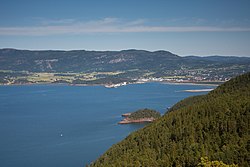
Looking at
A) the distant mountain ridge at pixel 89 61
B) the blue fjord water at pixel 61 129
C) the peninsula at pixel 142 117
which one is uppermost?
the distant mountain ridge at pixel 89 61

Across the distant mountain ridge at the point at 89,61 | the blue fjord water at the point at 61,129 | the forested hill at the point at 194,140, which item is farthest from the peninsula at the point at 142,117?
the distant mountain ridge at the point at 89,61

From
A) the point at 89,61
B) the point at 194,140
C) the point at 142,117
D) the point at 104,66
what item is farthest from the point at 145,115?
the point at 89,61

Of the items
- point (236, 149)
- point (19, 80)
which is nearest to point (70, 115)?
point (236, 149)

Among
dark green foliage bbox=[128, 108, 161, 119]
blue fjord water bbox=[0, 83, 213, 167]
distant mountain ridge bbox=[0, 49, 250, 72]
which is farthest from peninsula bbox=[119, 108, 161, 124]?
distant mountain ridge bbox=[0, 49, 250, 72]

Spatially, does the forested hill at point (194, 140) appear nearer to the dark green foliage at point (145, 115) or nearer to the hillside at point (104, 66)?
the dark green foliage at point (145, 115)

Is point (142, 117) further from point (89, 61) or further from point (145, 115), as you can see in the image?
point (89, 61)

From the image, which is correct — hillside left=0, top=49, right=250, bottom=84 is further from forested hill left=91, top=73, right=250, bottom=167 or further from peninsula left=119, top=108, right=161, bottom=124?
forested hill left=91, top=73, right=250, bottom=167
